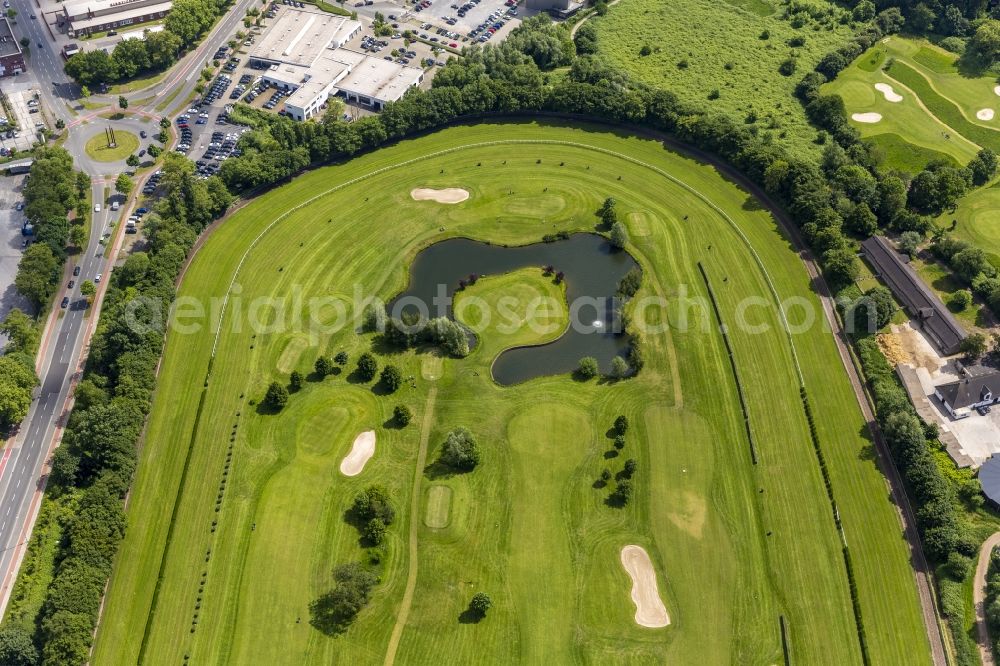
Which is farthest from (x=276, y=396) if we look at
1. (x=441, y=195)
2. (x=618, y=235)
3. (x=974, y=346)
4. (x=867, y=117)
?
(x=867, y=117)

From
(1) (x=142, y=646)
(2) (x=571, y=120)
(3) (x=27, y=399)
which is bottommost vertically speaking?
(1) (x=142, y=646)

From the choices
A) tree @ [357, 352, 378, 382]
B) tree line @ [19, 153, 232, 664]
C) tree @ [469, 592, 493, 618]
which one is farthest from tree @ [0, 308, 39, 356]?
tree @ [469, 592, 493, 618]

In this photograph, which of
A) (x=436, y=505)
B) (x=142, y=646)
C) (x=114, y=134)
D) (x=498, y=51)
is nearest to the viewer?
(x=142, y=646)

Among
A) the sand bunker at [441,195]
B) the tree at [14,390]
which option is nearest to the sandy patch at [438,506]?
the tree at [14,390]

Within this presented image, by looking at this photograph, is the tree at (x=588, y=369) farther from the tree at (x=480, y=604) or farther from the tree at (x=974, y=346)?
the tree at (x=974, y=346)

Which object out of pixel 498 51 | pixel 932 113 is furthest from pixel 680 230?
pixel 932 113

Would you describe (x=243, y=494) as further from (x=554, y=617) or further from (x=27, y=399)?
(x=554, y=617)
